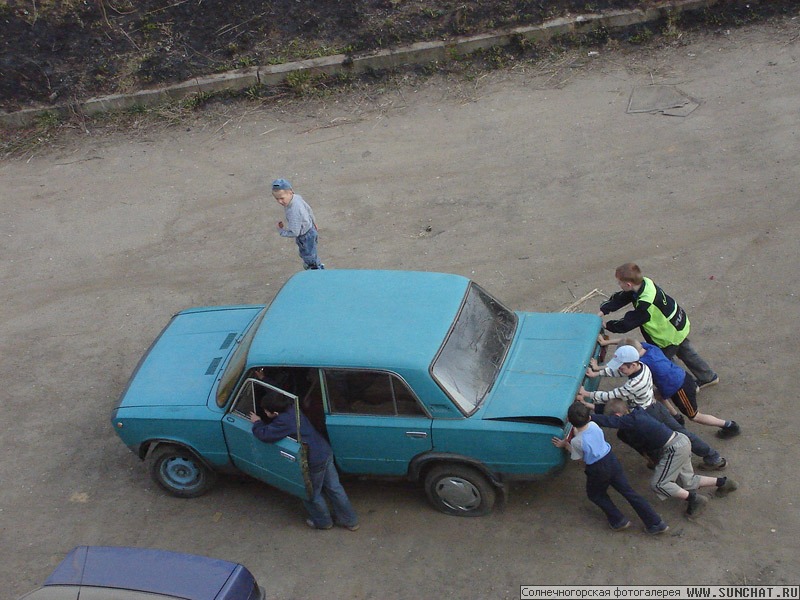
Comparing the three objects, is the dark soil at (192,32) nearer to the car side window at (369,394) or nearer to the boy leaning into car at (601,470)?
the car side window at (369,394)

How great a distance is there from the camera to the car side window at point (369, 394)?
235 inches

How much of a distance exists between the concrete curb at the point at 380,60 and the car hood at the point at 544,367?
7.58 meters

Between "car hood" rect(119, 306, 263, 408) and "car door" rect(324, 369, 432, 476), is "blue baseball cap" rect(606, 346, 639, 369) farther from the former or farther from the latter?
"car hood" rect(119, 306, 263, 408)

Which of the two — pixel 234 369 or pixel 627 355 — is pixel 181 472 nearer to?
pixel 234 369

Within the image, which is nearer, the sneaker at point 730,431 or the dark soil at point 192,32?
the sneaker at point 730,431

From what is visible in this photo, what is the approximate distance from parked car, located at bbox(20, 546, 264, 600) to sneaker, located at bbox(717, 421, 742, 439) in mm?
4074

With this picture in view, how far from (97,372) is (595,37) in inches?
374

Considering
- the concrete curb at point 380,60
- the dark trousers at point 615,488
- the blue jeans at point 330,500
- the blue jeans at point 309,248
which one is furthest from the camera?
the concrete curb at point 380,60

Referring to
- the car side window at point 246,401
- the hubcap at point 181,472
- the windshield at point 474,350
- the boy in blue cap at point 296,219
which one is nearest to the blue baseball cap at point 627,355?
the windshield at point 474,350

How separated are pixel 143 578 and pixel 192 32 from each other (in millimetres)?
11166

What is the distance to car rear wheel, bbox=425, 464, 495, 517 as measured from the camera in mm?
6191

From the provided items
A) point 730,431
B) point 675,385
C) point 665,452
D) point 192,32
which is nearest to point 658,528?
point 665,452

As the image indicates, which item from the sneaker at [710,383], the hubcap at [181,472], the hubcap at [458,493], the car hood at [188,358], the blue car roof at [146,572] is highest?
the car hood at [188,358]

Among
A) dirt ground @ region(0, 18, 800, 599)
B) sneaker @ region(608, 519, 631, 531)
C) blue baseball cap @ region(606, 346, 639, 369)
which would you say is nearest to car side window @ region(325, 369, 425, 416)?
dirt ground @ region(0, 18, 800, 599)
